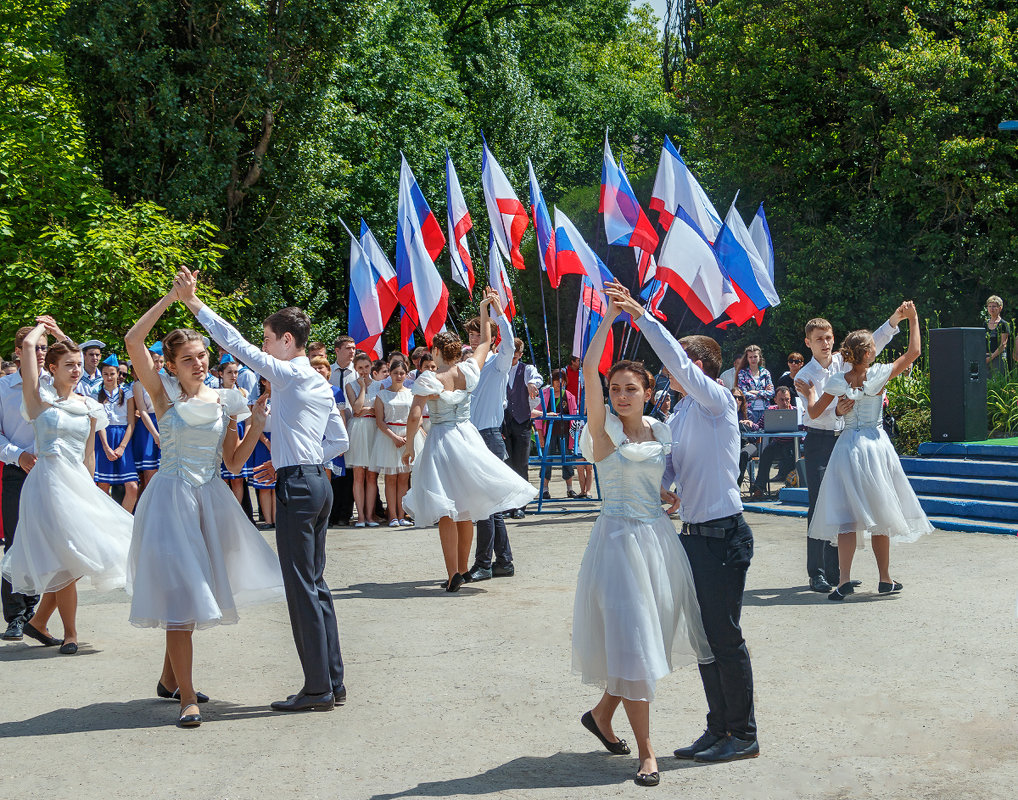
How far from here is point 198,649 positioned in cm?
763

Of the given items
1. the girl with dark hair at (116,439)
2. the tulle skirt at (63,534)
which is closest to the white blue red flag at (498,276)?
the girl with dark hair at (116,439)

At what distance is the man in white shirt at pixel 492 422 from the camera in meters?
9.90

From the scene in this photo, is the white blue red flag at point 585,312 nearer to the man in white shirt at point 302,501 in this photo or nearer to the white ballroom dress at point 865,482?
the white ballroom dress at point 865,482

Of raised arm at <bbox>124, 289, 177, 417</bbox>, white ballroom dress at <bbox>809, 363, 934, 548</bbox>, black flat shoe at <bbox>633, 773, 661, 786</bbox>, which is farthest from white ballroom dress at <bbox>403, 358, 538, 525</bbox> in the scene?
black flat shoe at <bbox>633, 773, 661, 786</bbox>

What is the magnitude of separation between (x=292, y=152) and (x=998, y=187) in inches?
591

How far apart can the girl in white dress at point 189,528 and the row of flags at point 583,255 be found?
7239mm

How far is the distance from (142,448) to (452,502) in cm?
656

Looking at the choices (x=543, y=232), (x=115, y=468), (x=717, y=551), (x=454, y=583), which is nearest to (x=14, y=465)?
(x=454, y=583)

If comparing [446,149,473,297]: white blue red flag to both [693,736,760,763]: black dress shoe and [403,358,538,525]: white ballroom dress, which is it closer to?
[403,358,538,525]: white ballroom dress

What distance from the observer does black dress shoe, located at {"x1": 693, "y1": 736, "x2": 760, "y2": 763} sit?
5.09 metres

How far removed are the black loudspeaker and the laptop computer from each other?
6.08ft

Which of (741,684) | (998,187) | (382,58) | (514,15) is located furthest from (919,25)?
(741,684)

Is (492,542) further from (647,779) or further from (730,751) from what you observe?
(647,779)

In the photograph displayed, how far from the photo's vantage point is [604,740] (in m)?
5.23
